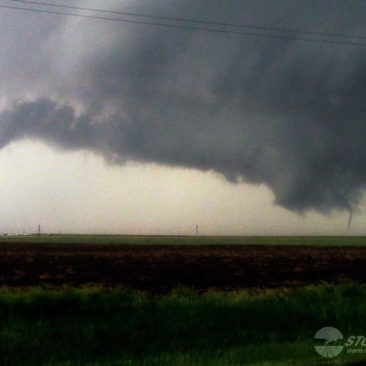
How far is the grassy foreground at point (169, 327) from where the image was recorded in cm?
1043

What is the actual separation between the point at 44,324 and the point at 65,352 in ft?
9.94

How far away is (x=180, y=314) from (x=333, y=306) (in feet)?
16.2

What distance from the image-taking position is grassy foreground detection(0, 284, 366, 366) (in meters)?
10.4

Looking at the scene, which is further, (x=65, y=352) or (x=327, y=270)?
(x=327, y=270)

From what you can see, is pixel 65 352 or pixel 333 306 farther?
pixel 333 306

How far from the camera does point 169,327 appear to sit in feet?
44.0

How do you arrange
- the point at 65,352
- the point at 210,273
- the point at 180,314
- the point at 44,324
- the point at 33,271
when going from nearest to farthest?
the point at 65,352
the point at 44,324
the point at 180,314
the point at 210,273
the point at 33,271

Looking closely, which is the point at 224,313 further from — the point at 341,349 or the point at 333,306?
the point at 341,349

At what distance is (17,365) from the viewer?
32.5ft

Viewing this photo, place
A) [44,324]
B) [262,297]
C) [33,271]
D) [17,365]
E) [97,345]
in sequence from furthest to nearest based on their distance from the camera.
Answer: [33,271], [262,297], [44,324], [97,345], [17,365]

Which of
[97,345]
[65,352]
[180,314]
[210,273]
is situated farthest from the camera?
[210,273]

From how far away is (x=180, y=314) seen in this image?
15.1 m

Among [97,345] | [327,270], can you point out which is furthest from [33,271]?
[97,345]

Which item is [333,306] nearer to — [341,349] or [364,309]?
[364,309]
